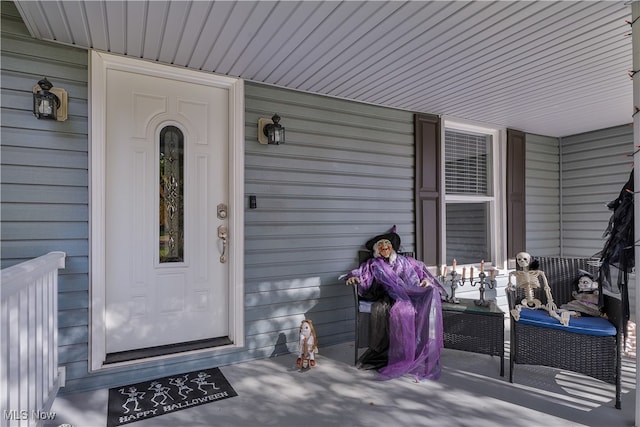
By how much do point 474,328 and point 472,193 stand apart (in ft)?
6.90

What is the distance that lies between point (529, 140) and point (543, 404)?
3.82 m

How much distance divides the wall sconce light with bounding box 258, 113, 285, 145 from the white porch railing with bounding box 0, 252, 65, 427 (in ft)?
5.69

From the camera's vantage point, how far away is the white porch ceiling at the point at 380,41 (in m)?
2.10

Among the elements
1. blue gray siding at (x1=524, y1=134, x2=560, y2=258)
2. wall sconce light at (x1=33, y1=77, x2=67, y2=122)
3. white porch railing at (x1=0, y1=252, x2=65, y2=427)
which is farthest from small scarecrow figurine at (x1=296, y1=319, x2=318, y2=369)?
blue gray siding at (x1=524, y1=134, x2=560, y2=258)

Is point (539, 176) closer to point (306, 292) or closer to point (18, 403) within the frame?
point (306, 292)

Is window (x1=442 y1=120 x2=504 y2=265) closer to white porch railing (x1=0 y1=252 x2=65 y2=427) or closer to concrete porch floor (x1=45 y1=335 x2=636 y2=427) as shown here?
concrete porch floor (x1=45 y1=335 x2=636 y2=427)

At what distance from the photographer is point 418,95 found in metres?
3.57

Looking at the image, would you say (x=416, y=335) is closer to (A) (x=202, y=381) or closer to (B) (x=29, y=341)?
(A) (x=202, y=381)

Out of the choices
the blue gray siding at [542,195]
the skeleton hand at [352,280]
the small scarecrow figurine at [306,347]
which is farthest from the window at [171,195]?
the blue gray siding at [542,195]

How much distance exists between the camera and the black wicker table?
2959 mm

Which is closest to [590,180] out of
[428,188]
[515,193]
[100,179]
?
[515,193]

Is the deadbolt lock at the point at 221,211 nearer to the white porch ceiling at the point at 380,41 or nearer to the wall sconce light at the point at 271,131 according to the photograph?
the wall sconce light at the point at 271,131

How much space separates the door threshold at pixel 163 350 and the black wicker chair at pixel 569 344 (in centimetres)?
231

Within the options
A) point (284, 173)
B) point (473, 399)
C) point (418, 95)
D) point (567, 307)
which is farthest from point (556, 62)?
point (473, 399)
